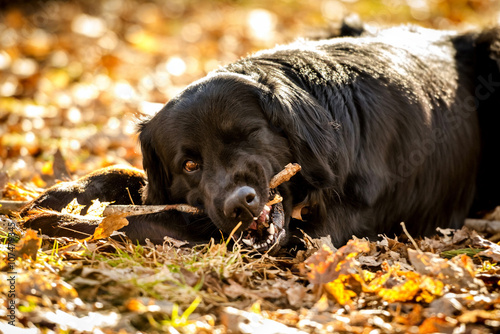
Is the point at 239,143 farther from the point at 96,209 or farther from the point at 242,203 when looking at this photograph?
the point at 96,209

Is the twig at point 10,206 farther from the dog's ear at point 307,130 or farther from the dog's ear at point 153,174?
the dog's ear at point 307,130

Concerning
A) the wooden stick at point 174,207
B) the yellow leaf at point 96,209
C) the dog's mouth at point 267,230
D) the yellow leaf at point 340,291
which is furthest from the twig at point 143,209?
the yellow leaf at point 340,291

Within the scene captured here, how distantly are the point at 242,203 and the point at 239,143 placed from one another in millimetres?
518

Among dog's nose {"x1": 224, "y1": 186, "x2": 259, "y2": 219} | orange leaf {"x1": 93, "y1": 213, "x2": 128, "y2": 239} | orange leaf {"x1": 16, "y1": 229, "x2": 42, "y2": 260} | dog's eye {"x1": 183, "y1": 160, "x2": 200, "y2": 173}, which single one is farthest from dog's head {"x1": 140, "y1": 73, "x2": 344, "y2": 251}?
orange leaf {"x1": 16, "y1": 229, "x2": 42, "y2": 260}

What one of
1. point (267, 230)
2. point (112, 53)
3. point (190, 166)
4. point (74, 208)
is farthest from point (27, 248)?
point (112, 53)

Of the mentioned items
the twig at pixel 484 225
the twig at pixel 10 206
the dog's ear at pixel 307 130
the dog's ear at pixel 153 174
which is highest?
the dog's ear at pixel 307 130

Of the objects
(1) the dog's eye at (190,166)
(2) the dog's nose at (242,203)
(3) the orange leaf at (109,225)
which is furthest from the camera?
(1) the dog's eye at (190,166)

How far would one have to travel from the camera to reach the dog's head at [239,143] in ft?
11.3

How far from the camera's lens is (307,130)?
3586 millimetres

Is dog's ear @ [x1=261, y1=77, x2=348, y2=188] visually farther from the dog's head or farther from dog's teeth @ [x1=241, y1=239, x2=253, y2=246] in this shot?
dog's teeth @ [x1=241, y1=239, x2=253, y2=246]

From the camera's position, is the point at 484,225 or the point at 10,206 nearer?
the point at 10,206

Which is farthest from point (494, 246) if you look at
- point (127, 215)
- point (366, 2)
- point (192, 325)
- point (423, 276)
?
point (366, 2)

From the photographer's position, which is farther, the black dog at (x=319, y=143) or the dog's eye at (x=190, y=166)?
the dog's eye at (x=190, y=166)

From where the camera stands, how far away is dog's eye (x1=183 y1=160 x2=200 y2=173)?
145 inches
